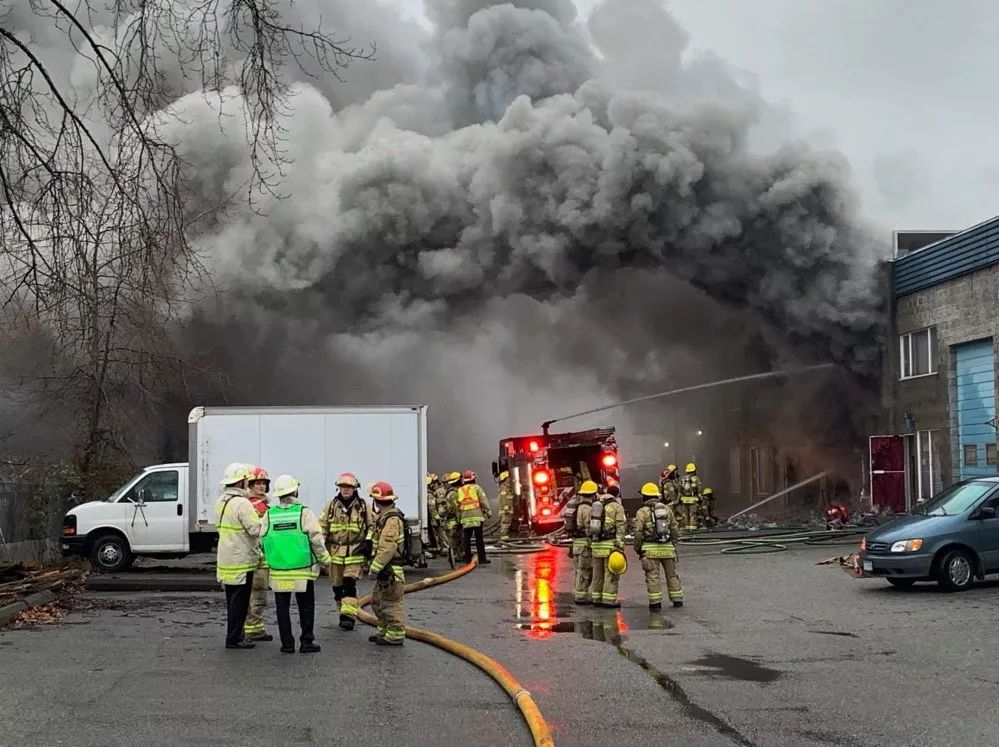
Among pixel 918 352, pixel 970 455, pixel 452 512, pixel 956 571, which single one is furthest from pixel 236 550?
pixel 918 352

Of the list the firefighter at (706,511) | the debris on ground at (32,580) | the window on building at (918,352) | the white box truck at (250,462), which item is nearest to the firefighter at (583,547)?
the white box truck at (250,462)

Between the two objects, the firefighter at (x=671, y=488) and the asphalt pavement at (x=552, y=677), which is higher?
the firefighter at (x=671, y=488)

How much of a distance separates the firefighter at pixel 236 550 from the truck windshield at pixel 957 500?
8.17 meters

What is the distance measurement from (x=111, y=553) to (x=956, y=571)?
37.3ft

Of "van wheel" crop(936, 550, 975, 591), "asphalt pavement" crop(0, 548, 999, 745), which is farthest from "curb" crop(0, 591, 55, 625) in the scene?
"van wheel" crop(936, 550, 975, 591)

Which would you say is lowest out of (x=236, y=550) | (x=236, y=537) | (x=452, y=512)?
(x=452, y=512)

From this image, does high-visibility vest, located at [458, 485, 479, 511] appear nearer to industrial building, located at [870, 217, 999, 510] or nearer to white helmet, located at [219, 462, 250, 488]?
white helmet, located at [219, 462, 250, 488]

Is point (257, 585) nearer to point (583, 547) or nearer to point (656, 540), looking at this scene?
point (583, 547)

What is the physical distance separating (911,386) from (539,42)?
38.2ft

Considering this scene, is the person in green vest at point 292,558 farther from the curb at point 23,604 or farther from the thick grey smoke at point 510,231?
the thick grey smoke at point 510,231

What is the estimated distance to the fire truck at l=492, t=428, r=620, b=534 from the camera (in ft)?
74.9

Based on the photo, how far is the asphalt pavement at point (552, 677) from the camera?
5.87 m

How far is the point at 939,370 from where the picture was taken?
2225 centimetres

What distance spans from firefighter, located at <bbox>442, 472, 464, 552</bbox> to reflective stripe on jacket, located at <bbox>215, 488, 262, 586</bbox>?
8481mm
